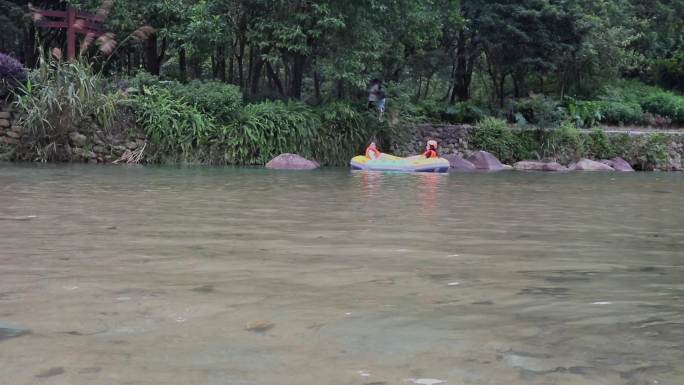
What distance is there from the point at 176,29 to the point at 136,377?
20756 mm

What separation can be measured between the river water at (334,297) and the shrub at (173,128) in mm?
11460

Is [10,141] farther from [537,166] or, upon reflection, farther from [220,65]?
[537,166]

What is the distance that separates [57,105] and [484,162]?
12.1 meters

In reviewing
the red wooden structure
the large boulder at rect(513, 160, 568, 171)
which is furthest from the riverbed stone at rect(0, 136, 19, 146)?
the large boulder at rect(513, 160, 568, 171)

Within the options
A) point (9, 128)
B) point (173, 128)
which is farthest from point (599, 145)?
point (9, 128)

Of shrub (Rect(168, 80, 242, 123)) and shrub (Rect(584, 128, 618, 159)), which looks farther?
shrub (Rect(584, 128, 618, 159))

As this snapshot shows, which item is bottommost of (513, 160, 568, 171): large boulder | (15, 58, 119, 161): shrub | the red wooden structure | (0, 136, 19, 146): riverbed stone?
(513, 160, 568, 171): large boulder

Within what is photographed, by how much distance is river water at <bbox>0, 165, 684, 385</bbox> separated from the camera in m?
2.30

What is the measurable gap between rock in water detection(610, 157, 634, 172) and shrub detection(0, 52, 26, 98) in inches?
705

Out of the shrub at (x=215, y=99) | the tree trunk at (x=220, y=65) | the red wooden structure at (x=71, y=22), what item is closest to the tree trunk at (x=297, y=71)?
the shrub at (x=215, y=99)

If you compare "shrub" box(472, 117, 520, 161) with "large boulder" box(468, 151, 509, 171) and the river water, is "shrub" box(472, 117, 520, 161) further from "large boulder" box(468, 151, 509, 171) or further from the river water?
the river water

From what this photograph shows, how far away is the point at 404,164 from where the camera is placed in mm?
16234

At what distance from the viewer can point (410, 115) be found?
74.5ft

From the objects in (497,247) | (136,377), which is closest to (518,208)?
(497,247)
